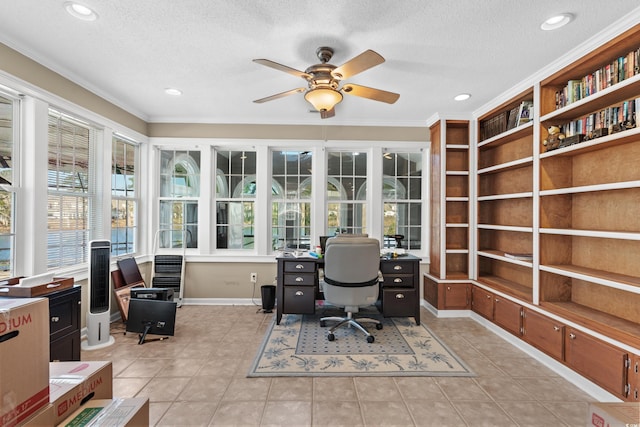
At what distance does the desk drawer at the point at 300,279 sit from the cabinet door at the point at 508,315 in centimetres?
200

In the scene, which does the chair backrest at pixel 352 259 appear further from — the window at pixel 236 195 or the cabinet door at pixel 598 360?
the window at pixel 236 195

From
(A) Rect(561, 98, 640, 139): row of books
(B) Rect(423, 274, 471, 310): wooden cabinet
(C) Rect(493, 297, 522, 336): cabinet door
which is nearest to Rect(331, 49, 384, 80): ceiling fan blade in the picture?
(A) Rect(561, 98, 640, 139): row of books

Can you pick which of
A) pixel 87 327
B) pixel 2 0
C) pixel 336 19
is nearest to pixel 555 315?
pixel 336 19

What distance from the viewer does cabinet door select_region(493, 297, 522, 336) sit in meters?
2.91

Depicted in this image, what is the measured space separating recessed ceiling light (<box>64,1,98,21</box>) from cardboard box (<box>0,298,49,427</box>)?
1.94m

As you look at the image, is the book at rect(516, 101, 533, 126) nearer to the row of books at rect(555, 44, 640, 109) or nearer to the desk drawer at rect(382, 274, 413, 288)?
the row of books at rect(555, 44, 640, 109)

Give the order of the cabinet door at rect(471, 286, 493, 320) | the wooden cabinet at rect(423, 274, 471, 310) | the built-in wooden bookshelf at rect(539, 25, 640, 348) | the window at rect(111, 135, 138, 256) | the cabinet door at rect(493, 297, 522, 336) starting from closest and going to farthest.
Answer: the built-in wooden bookshelf at rect(539, 25, 640, 348) < the cabinet door at rect(493, 297, 522, 336) < the cabinet door at rect(471, 286, 493, 320) < the window at rect(111, 135, 138, 256) < the wooden cabinet at rect(423, 274, 471, 310)

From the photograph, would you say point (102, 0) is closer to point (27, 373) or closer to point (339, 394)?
point (27, 373)

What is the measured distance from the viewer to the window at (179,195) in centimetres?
432

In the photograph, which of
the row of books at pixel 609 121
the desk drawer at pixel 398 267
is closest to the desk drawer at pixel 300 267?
the desk drawer at pixel 398 267

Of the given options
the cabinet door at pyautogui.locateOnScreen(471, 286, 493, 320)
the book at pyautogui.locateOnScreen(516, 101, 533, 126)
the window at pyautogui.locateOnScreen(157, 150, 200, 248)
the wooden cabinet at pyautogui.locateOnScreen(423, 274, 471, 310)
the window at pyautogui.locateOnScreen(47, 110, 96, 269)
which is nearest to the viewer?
the window at pyautogui.locateOnScreen(47, 110, 96, 269)

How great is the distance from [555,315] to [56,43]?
457 centimetres

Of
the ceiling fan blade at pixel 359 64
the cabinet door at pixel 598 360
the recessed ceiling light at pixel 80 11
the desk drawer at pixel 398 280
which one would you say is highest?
the recessed ceiling light at pixel 80 11

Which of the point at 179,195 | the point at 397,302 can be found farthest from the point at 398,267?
the point at 179,195
